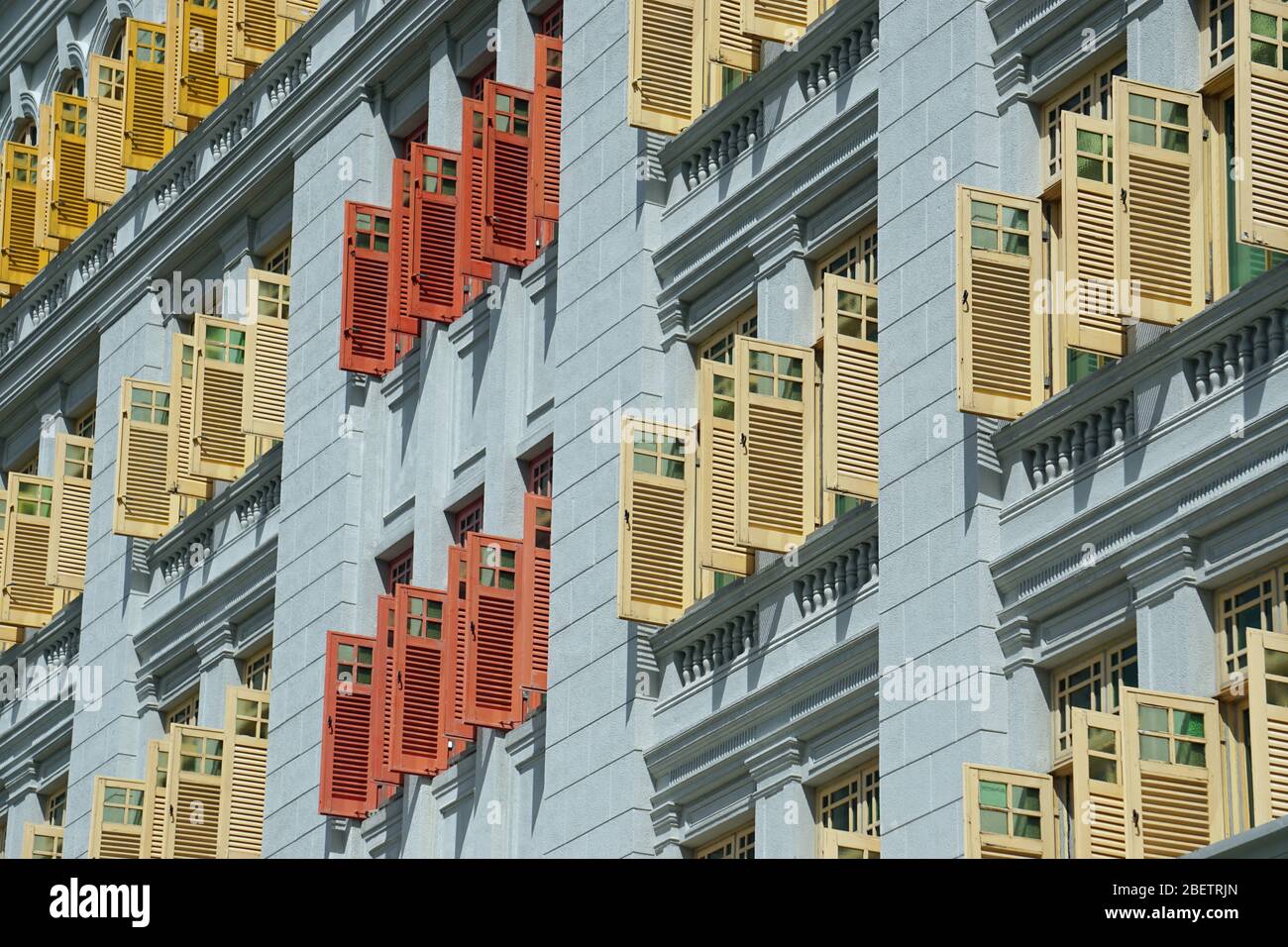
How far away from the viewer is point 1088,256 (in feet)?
87.7

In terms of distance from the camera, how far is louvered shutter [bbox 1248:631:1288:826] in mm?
23703

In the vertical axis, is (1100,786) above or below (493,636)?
below

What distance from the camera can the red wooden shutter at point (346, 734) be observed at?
1436 inches

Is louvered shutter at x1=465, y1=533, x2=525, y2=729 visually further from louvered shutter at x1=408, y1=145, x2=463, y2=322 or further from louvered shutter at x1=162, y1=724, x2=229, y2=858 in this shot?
louvered shutter at x1=162, y1=724, x2=229, y2=858

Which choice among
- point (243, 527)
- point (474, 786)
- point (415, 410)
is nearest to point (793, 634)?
point (474, 786)

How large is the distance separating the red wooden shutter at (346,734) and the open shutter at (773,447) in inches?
289

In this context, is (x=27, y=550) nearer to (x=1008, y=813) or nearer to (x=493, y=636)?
(x=493, y=636)

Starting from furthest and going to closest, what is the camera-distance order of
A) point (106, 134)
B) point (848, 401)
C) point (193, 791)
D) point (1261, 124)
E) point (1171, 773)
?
point (106, 134) → point (193, 791) → point (848, 401) → point (1261, 124) → point (1171, 773)

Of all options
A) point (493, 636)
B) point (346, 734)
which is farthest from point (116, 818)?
point (493, 636)

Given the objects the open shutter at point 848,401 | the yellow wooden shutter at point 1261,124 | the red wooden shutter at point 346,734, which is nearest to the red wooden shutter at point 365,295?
the red wooden shutter at point 346,734

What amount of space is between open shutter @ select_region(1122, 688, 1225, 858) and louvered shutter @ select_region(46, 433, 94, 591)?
959 inches

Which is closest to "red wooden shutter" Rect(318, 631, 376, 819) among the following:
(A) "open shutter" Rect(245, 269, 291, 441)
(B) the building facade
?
(B) the building facade

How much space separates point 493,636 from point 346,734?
2.85 metres

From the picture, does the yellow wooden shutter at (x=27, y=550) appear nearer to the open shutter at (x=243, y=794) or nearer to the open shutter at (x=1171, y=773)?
the open shutter at (x=243, y=794)
